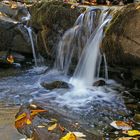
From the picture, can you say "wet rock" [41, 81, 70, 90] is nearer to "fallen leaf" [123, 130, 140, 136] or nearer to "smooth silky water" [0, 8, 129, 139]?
"smooth silky water" [0, 8, 129, 139]

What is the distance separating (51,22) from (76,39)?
113 cm

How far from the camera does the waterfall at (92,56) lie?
775 cm

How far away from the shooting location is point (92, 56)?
788 centimetres

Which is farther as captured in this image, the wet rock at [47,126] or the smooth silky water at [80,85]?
the smooth silky water at [80,85]

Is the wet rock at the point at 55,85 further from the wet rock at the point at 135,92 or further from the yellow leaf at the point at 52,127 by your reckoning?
the yellow leaf at the point at 52,127

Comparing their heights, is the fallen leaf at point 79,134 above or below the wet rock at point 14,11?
below

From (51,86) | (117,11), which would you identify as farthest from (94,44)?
(51,86)

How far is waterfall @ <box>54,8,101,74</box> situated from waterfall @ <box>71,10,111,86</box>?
0.20 meters

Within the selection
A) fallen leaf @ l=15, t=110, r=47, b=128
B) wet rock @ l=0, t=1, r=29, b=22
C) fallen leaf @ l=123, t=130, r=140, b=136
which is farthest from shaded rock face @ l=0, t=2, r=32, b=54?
fallen leaf @ l=123, t=130, r=140, b=136

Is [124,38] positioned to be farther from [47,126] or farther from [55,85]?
[47,126]

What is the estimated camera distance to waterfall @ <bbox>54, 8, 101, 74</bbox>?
320 inches

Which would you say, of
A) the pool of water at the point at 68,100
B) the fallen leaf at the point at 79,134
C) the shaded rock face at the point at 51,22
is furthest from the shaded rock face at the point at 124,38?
the fallen leaf at the point at 79,134

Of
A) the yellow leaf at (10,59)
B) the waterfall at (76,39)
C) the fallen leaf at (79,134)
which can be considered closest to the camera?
the fallen leaf at (79,134)

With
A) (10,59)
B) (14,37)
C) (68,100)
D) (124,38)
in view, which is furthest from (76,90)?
(14,37)
